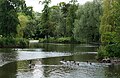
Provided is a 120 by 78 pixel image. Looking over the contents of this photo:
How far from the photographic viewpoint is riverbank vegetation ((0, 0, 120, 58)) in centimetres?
5069

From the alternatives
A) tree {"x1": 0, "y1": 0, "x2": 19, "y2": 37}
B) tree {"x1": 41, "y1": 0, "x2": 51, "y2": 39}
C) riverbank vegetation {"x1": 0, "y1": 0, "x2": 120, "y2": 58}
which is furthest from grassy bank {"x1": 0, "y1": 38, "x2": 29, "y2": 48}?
tree {"x1": 41, "y1": 0, "x2": 51, "y2": 39}

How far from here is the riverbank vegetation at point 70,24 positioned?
50.7 m

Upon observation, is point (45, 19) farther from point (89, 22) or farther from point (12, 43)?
point (12, 43)

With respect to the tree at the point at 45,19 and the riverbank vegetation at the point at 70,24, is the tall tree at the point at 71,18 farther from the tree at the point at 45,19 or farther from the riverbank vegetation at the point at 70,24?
the tree at the point at 45,19

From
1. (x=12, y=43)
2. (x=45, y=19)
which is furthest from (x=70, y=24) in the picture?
(x=12, y=43)

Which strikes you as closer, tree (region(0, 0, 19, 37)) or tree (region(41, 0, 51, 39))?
tree (region(0, 0, 19, 37))

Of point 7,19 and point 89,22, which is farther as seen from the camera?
point 89,22

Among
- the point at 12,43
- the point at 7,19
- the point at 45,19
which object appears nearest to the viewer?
the point at 12,43

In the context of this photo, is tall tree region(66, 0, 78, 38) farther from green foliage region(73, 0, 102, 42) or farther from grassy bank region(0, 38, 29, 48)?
grassy bank region(0, 38, 29, 48)

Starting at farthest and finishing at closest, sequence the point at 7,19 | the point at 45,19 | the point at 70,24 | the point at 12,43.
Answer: the point at 45,19, the point at 70,24, the point at 7,19, the point at 12,43

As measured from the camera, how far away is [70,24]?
12369 cm

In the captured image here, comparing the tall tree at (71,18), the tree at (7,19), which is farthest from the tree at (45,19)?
the tree at (7,19)

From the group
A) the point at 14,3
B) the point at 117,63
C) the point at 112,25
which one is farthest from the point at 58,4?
the point at 117,63

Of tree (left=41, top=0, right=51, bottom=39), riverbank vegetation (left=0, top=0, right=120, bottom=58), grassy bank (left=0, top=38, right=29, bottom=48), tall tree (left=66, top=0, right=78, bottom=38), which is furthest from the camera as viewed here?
tree (left=41, top=0, right=51, bottom=39)
